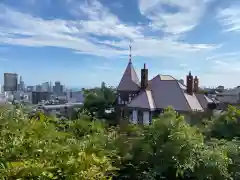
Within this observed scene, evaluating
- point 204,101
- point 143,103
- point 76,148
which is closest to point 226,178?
point 76,148

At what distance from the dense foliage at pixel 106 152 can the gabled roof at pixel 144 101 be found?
11654 millimetres

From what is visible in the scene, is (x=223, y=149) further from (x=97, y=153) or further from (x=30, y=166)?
(x=30, y=166)

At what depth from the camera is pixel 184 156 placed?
291cm

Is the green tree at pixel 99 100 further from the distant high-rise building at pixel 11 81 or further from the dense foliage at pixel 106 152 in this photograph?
the dense foliage at pixel 106 152

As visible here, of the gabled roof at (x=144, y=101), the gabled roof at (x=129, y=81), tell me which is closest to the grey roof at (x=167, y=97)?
the gabled roof at (x=144, y=101)

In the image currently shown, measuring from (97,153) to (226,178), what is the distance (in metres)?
1.61

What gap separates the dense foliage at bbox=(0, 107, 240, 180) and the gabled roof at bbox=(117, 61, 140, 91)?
1334cm

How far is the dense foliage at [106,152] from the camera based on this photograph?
2.01 metres

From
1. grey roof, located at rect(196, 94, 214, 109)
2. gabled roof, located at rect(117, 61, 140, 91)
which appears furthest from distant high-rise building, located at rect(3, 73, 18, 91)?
grey roof, located at rect(196, 94, 214, 109)

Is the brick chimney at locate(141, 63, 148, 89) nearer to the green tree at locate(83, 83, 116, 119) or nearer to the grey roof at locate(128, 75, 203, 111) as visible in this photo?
the grey roof at locate(128, 75, 203, 111)

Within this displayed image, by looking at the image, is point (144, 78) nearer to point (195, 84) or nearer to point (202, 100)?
point (195, 84)

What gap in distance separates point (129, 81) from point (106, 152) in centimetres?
1493

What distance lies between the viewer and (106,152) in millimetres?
2582

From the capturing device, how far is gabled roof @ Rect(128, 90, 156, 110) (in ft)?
50.7
